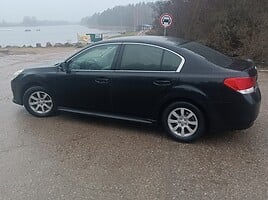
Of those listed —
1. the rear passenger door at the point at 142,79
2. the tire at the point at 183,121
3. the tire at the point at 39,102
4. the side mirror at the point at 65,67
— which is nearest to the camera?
the tire at the point at 183,121

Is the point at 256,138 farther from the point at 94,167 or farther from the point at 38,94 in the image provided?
the point at 38,94

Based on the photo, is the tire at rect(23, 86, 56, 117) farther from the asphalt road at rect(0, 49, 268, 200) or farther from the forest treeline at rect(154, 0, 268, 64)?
the forest treeline at rect(154, 0, 268, 64)

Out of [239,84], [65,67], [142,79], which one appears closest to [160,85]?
[142,79]

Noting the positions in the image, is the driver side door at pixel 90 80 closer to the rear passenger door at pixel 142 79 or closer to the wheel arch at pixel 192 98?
the rear passenger door at pixel 142 79

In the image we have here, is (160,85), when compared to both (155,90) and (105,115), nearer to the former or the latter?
(155,90)

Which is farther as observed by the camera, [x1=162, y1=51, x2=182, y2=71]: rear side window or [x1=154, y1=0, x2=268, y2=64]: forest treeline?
[x1=154, y1=0, x2=268, y2=64]: forest treeline

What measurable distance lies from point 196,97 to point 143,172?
1.39m

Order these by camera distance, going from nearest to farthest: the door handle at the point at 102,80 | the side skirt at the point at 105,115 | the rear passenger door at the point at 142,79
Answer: the rear passenger door at the point at 142,79 → the side skirt at the point at 105,115 → the door handle at the point at 102,80

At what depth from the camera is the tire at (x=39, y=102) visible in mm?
6322

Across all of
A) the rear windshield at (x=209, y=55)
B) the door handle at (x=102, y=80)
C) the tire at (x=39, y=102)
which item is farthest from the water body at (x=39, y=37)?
the rear windshield at (x=209, y=55)

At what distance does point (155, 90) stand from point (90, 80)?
3.75ft

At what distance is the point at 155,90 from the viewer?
5.20 m

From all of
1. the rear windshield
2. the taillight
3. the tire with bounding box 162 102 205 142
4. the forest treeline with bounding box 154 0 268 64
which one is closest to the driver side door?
the tire with bounding box 162 102 205 142

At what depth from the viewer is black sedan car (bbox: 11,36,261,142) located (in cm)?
486
